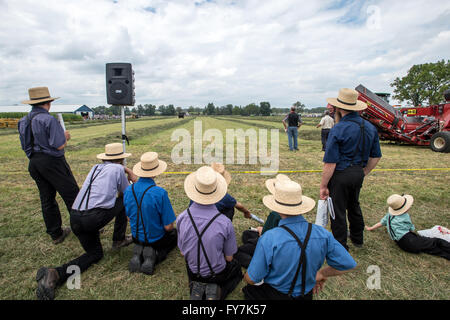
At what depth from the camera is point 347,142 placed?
9.64 ft

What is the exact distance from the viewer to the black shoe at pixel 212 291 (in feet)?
7.57

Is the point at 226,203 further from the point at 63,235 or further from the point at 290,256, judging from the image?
the point at 63,235

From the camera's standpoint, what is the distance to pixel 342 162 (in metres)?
3.04

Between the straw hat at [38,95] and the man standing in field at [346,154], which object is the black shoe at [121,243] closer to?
the straw hat at [38,95]

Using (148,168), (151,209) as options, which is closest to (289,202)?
(151,209)

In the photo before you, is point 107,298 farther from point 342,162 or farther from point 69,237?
point 342,162

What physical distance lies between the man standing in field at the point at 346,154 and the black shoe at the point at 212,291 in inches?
69.4

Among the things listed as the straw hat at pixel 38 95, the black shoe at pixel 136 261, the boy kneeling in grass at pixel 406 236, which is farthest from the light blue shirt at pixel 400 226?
the straw hat at pixel 38 95

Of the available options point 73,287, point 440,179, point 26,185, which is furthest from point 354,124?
point 26,185

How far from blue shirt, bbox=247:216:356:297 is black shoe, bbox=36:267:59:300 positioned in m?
2.15

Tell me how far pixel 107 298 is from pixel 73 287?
46cm

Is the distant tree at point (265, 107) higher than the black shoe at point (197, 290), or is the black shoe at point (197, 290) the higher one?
the distant tree at point (265, 107)

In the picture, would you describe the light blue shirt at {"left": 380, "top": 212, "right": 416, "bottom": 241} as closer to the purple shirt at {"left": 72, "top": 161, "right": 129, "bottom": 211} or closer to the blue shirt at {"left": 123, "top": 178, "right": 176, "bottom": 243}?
the blue shirt at {"left": 123, "top": 178, "right": 176, "bottom": 243}

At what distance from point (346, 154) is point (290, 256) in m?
1.79
